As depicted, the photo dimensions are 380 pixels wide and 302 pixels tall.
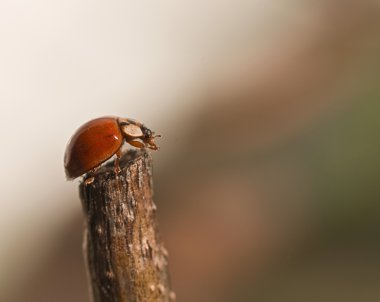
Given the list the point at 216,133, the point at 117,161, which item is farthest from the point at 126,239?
the point at 216,133

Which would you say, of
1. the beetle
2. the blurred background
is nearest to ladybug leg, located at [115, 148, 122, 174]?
the beetle

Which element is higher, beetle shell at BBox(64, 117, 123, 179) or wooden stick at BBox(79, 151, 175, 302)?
beetle shell at BBox(64, 117, 123, 179)

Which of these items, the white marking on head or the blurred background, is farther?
the blurred background

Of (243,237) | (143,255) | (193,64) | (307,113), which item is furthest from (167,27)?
(143,255)

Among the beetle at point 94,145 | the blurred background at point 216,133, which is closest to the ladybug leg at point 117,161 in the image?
the beetle at point 94,145

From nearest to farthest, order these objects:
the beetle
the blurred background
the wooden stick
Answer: the wooden stick → the beetle → the blurred background

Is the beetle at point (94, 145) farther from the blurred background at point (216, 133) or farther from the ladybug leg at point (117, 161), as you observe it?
the blurred background at point (216, 133)

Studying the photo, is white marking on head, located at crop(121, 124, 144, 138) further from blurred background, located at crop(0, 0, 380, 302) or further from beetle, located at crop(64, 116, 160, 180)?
blurred background, located at crop(0, 0, 380, 302)
